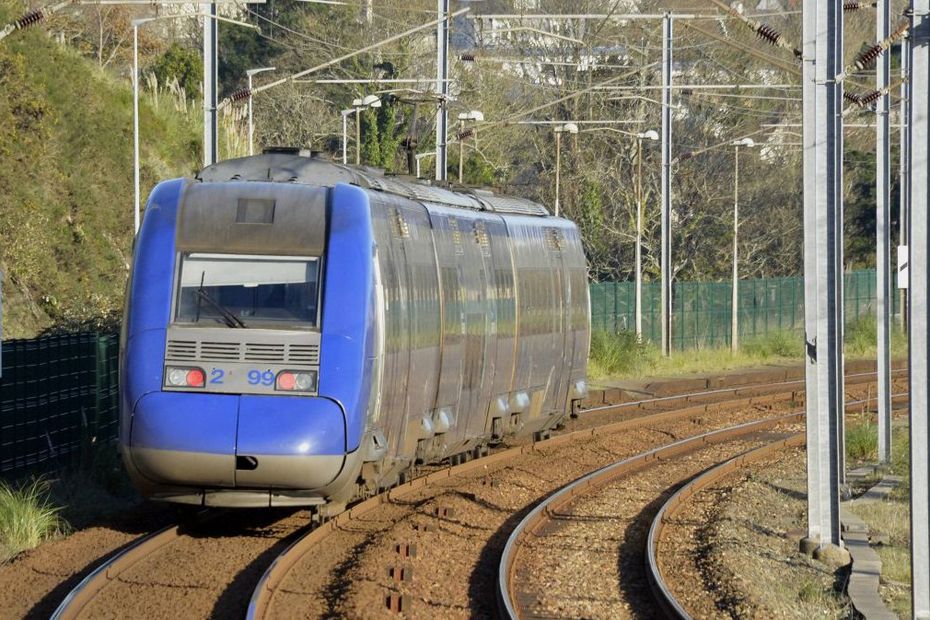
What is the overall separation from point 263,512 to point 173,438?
116 inches

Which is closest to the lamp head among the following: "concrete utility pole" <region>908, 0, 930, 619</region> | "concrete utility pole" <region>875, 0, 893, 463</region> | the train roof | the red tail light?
"concrete utility pole" <region>875, 0, 893, 463</region>

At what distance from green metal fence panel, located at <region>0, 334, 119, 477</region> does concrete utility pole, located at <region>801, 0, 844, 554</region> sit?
8.24 m

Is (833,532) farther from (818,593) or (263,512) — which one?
(263,512)

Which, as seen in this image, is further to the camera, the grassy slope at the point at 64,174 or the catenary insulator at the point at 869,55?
the grassy slope at the point at 64,174

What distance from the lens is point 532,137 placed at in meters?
56.1

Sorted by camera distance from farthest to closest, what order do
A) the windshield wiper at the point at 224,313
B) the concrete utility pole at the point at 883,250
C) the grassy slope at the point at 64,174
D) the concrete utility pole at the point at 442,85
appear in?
the grassy slope at the point at 64,174, the concrete utility pole at the point at 442,85, the concrete utility pole at the point at 883,250, the windshield wiper at the point at 224,313

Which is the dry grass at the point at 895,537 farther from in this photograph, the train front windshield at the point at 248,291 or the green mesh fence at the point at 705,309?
the green mesh fence at the point at 705,309

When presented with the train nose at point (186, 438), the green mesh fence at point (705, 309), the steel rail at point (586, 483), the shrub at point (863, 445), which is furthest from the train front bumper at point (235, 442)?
the green mesh fence at point (705, 309)

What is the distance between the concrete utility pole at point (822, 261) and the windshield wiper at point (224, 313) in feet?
16.0

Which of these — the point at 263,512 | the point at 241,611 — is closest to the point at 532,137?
the point at 263,512

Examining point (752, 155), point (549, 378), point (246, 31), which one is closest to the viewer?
point (549, 378)

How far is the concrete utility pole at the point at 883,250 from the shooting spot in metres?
19.2

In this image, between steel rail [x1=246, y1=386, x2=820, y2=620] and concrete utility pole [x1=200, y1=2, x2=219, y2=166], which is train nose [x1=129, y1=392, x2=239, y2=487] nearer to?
steel rail [x1=246, y1=386, x2=820, y2=620]

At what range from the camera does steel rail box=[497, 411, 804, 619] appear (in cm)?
1148
